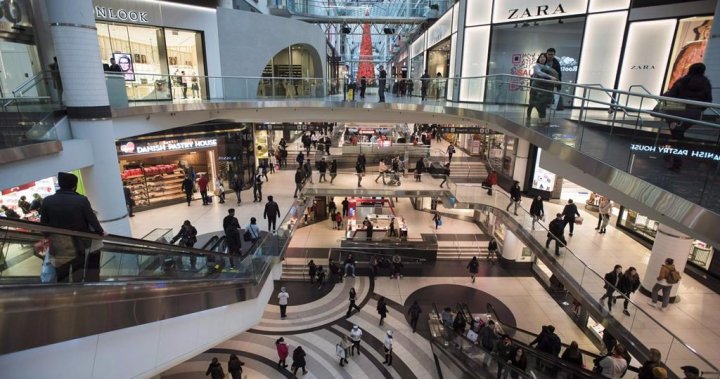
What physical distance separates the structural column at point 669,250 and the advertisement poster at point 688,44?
219 inches

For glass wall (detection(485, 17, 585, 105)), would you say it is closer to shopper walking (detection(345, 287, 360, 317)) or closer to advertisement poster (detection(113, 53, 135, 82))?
shopper walking (detection(345, 287, 360, 317))

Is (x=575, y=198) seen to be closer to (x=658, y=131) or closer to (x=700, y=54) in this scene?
(x=700, y=54)

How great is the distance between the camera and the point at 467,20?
53.5ft

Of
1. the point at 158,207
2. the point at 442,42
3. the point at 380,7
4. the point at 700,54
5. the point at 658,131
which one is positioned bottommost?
the point at 158,207

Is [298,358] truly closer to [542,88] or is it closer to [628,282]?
[628,282]

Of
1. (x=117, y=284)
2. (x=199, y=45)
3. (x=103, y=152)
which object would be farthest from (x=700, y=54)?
(x=199, y=45)

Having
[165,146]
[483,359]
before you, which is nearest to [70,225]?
[483,359]

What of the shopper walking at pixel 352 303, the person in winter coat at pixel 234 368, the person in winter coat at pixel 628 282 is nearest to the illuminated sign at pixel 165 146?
the person in winter coat at pixel 234 368

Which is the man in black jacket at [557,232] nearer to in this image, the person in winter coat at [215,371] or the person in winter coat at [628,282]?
the person in winter coat at [628,282]

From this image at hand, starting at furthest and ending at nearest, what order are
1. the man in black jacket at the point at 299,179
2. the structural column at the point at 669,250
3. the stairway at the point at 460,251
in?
the stairway at the point at 460,251 < the man in black jacket at the point at 299,179 < the structural column at the point at 669,250

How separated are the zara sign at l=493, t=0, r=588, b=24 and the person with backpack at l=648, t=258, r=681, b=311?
32.2 ft

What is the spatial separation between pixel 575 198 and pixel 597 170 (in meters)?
12.8

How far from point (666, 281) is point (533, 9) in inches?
441

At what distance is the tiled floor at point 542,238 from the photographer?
7.94m
